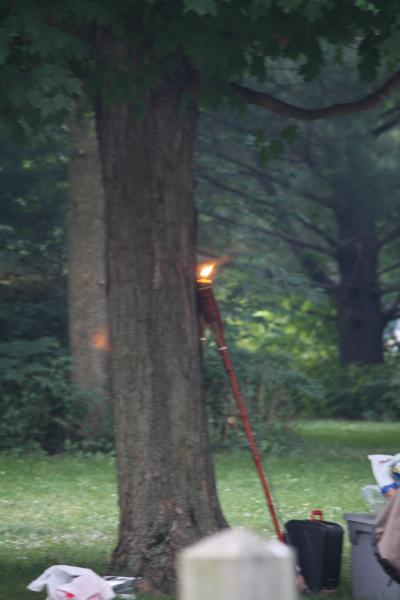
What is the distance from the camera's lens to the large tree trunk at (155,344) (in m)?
7.10

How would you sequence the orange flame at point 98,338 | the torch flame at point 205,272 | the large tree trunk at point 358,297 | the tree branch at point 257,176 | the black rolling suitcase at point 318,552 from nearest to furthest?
the black rolling suitcase at point 318,552 < the torch flame at point 205,272 < the orange flame at point 98,338 < the tree branch at point 257,176 < the large tree trunk at point 358,297

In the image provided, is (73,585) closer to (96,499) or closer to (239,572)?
(239,572)

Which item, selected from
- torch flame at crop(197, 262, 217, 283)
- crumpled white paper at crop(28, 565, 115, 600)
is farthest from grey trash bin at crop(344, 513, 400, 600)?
torch flame at crop(197, 262, 217, 283)

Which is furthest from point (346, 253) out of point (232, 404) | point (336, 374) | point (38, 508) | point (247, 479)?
point (38, 508)

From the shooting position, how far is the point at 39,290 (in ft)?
59.3

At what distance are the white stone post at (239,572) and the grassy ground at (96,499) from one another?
16.8 feet

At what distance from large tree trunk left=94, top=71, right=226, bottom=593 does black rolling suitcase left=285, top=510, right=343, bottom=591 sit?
0.54 metres

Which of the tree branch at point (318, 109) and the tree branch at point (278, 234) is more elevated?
the tree branch at point (278, 234)

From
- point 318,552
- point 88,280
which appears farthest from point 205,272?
point 88,280

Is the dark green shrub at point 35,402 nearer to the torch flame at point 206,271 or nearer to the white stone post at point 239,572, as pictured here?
the torch flame at point 206,271

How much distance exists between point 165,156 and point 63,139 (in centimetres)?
1103

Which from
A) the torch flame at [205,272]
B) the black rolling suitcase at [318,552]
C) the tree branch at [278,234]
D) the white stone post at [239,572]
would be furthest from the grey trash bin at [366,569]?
the tree branch at [278,234]

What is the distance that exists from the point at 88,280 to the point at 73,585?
1044 cm

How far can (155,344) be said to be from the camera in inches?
282
